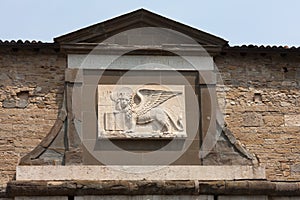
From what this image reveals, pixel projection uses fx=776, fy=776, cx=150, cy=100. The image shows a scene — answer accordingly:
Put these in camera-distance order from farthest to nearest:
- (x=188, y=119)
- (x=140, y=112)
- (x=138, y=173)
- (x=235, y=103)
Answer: (x=235, y=103) < (x=188, y=119) < (x=140, y=112) < (x=138, y=173)

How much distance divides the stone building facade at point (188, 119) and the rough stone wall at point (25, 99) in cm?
1

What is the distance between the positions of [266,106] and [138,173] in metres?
2.19

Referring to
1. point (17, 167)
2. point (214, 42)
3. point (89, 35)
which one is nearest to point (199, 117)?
point (214, 42)

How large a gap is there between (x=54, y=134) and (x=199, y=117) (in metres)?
2.02

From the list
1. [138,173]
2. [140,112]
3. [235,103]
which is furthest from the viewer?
[235,103]

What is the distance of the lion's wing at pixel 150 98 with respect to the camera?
10688mm

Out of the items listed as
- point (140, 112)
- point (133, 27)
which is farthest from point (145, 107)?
point (133, 27)

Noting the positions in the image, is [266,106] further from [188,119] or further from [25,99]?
[25,99]

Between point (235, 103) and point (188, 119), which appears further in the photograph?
point (235, 103)

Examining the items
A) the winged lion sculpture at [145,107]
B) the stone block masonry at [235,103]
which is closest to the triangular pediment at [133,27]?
the stone block masonry at [235,103]

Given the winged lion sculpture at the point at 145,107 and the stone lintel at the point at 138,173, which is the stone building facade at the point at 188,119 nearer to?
the stone lintel at the point at 138,173

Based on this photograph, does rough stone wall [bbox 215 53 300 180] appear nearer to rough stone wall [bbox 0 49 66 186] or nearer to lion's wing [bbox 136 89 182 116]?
lion's wing [bbox 136 89 182 116]

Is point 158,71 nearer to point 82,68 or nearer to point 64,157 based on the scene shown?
point 82,68

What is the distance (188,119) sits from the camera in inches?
424
